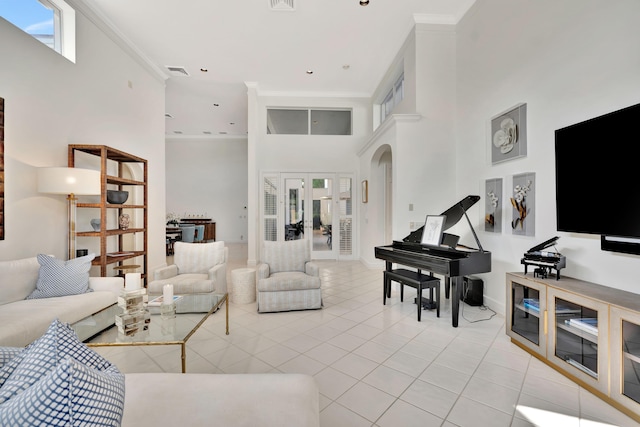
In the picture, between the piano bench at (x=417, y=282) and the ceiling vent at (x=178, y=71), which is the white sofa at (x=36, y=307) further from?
the ceiling vent at (x=178, y=71)

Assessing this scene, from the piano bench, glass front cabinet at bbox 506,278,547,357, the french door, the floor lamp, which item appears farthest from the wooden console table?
glass front cabinet at bbox 506,278,547,357

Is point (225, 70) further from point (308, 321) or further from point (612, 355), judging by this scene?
point (612, 355)

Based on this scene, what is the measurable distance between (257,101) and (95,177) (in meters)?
4.24

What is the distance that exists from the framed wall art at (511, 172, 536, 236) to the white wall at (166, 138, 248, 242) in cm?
882

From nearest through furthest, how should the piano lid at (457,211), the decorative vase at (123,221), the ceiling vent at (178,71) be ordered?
the piano lid at (457,211)
the decorative vase at (123,221)
the ceiling vent at (178,71)

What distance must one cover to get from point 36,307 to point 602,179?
4.62 metres

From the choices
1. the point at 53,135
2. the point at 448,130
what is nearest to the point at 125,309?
the point at 53,135

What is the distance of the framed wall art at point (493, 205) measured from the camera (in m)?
3.42

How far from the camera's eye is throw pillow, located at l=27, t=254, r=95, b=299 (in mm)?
2674

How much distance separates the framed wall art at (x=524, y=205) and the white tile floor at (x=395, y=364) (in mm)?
1080

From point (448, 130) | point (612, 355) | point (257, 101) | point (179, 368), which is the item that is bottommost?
point (179, 368)

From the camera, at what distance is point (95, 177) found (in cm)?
331

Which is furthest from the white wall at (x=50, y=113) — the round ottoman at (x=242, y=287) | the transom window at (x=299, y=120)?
the transom window at (x=299, y=120)

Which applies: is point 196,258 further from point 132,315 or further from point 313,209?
point 313,209
